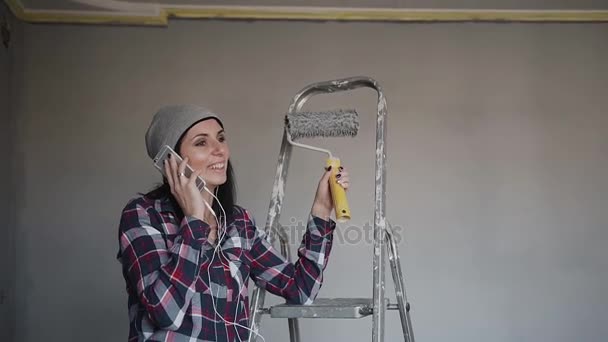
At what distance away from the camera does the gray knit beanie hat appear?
144 centimetres

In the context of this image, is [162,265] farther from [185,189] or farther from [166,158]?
[166,158]

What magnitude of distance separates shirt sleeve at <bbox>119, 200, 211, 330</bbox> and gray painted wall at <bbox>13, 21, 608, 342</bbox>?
182 cm

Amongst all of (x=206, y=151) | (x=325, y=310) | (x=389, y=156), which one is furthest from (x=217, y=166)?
(x=389, y=156)

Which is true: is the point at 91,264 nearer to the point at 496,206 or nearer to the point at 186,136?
the point at 186,136

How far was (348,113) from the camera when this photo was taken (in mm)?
1552

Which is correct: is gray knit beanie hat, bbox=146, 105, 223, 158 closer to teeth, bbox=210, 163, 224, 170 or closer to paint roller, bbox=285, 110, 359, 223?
teeth, bbox=210, 163, 224, 170

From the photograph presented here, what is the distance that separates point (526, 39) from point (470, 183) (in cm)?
86

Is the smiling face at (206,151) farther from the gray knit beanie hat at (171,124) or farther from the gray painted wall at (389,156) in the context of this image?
the gray painted wall at (389,156)

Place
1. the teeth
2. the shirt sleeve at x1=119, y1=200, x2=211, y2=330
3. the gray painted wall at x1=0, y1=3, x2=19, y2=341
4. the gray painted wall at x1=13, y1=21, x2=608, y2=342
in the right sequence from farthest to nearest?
the gray painted wall at x1=13, y1=21, x2=608, y2=342 < the gray painted wall at x1=0, y1=3, x2=19, y2=341 < the teeth < the shirt sleeve at x1=119, y1=200, x2=211, y2=330

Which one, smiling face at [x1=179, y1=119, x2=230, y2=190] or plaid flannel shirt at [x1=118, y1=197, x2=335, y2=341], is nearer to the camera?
plaid flannel shirt at [x1=118, y1=197, x2=335, y2=341]

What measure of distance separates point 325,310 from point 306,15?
2.14 metres

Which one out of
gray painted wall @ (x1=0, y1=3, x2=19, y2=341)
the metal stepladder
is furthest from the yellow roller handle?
gray painted wall @ (x1=0, y1=3, x2=19, y2=341)

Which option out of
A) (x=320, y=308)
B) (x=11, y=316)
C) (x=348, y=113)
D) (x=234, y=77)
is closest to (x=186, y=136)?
(x=348, y=113)

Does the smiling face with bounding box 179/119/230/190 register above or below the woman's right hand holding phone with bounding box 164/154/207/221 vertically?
above
